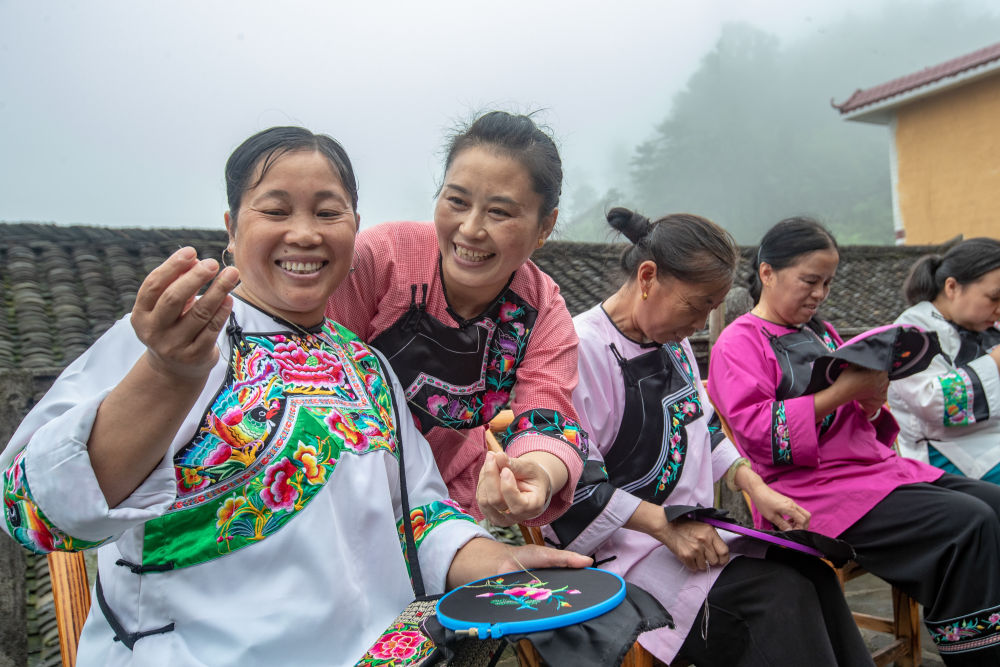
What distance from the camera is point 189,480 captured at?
1.28 m

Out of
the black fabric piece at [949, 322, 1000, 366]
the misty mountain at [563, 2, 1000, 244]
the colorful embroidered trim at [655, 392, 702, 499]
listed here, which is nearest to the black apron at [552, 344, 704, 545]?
the colorful embroidered trim at [655, 392, 702, 499]

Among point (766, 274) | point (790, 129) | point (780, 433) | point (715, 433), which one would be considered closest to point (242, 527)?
point (715, 433)

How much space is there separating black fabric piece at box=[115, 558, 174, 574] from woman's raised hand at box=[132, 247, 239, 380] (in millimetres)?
388

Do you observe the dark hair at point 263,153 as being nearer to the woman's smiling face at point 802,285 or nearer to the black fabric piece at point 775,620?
the black fabric piece at point 775,620

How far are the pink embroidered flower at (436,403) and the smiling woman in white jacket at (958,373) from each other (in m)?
2.25

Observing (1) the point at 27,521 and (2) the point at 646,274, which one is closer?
(1) the point at 27,521

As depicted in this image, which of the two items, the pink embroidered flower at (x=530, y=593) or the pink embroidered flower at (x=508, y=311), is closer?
the pink embroidered flower at (x=530, y=593)

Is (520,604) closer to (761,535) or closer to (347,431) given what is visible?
(347,431)

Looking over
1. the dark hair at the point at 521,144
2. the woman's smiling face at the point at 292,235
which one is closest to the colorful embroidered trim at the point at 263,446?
the woman's smiling face at the point at 292,235

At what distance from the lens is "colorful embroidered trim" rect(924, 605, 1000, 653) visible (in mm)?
2311

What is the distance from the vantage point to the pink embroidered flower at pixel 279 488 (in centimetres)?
135

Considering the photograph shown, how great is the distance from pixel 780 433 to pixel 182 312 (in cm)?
220

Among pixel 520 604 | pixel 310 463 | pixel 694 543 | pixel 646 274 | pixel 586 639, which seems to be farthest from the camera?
pixel 646 274

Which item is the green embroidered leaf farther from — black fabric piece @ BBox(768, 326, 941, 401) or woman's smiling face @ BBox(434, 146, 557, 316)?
black fabric piece @ BBox(768, 326, 941, 401)
